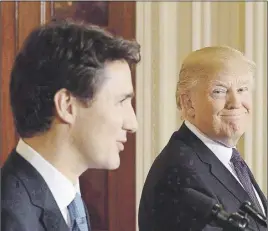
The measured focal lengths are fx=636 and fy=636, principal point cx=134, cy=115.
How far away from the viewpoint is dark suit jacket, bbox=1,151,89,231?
840mm

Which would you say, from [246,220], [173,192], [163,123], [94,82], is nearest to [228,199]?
[173,192]

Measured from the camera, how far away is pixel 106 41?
0.91 m

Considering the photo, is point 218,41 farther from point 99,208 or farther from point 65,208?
point 65,208

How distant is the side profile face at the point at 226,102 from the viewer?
1136 millimetres

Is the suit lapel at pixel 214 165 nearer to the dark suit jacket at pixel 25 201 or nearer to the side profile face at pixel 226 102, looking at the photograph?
the side profile face at pixel 226 102

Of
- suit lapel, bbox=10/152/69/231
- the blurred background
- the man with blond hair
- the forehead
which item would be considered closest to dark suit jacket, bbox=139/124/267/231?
the man with blond hair

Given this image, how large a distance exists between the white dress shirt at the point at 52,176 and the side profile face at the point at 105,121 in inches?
1.7

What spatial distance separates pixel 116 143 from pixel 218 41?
796mm

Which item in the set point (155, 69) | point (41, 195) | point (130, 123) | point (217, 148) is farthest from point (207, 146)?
point (155, 69)

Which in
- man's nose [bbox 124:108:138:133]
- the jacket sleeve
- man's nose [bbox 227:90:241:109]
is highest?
man's nose [bbox 227:90:241:109]

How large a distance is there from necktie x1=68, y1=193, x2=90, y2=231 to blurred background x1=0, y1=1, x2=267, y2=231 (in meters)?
0.65

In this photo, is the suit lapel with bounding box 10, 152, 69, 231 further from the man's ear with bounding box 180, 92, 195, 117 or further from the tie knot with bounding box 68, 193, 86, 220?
the man's ear with bounding box 180, 92, 195, 117

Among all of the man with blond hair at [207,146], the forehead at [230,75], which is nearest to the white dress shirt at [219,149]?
the man with blond hair at [207,146]

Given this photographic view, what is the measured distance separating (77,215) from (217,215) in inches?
8.3
